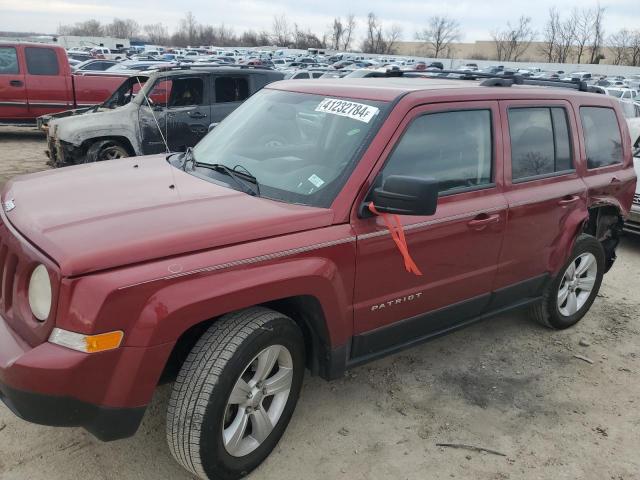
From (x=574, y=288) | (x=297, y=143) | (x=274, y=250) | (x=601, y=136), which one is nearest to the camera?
(x=274, y=250)

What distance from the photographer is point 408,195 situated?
2.60 m

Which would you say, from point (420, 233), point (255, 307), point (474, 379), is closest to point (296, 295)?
point (255, 307)

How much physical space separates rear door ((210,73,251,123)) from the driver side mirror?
21.2 feet

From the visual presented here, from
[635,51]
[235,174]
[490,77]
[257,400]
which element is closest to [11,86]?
[235,174]

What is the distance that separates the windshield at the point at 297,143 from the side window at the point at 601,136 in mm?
2079

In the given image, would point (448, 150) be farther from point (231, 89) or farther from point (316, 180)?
point (231, 89)

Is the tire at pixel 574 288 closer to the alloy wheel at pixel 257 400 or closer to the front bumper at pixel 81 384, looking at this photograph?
the alloy wheel at pixel 257 400

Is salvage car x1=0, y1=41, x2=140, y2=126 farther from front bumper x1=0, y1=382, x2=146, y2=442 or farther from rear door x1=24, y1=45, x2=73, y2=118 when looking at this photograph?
front bumper x1=0, y1=382, x2=146, y2=442

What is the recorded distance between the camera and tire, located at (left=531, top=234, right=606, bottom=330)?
171 inches

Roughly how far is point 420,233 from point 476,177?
2.06 ft

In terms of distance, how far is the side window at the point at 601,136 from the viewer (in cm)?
426

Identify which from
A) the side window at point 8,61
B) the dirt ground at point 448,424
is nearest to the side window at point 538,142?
the dirt ground at point 448,424

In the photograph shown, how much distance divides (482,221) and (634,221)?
435cm

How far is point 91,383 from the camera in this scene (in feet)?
7.15
